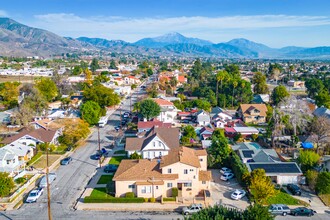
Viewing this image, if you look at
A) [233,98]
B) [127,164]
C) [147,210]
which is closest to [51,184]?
[127,164]

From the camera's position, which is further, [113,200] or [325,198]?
[325,198]

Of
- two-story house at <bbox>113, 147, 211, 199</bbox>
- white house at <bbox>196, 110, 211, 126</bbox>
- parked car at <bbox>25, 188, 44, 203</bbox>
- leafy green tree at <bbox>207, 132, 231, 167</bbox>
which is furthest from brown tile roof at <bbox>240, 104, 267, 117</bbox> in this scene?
parked car at <bbox>25, 188, 44, 203</bbox>

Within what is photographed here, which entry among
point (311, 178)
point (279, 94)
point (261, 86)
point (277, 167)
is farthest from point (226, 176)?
point (261, 86)

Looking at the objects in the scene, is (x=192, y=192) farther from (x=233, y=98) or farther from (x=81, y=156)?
(x=233, y=98)

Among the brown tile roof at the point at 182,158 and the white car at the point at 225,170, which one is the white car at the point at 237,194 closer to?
the brown tile roof at the point at 182,158


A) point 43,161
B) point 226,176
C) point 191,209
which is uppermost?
point 226,176

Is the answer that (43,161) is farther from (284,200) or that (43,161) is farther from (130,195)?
(284,200)

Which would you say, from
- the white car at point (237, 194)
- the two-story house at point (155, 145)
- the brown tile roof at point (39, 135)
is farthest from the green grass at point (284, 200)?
the brown tile roof at point (39, 135)
